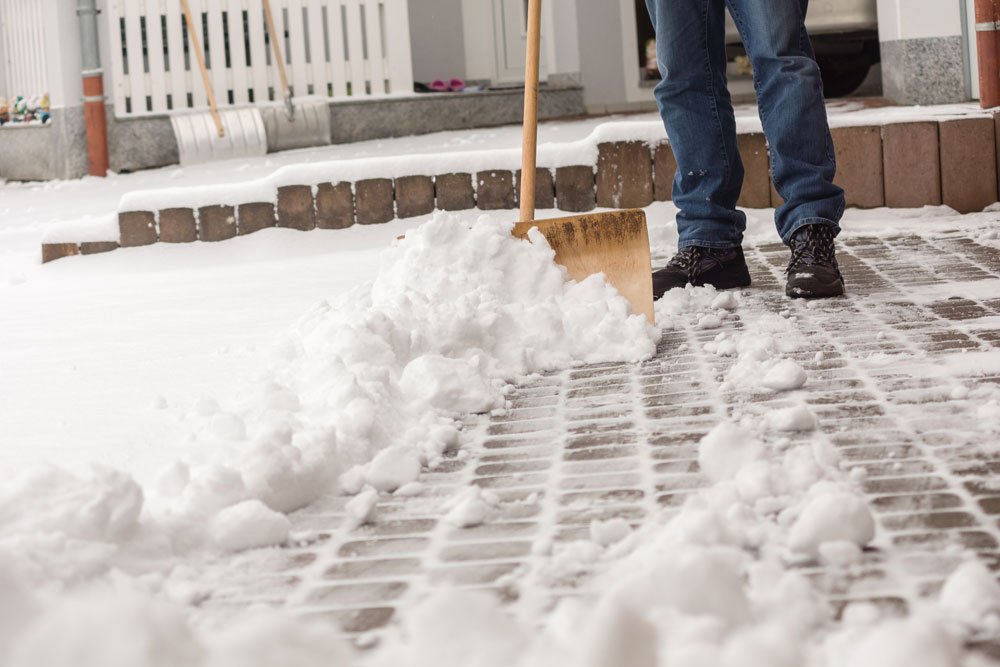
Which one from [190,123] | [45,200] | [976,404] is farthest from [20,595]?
[190,123]

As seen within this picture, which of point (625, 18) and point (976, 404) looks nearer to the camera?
point (976, 404)

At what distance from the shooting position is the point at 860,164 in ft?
12.9

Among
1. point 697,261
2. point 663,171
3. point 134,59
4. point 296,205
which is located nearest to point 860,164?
point 663,171

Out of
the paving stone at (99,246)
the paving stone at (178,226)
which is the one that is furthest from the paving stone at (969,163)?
the paving stone at (99,246)

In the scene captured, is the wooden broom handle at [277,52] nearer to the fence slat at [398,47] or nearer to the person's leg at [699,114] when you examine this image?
the fence slat at [398,47]

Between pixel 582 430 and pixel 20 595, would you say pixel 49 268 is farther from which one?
pixel 20 595

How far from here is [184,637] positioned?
1.06 m

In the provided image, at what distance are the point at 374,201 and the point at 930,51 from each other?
288 cm

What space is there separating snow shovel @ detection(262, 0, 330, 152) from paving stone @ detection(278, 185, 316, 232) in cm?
336

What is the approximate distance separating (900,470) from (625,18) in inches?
270

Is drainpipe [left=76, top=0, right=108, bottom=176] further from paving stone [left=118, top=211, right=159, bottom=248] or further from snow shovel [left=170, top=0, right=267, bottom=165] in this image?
paving stone [left=118, top=211, right=159, bottom=248]

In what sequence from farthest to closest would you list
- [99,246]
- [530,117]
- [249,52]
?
[249,52] → [99,246] → [530,117]

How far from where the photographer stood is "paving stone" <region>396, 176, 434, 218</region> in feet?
13.5

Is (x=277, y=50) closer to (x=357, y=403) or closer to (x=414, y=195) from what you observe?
(x=414, y=195)
